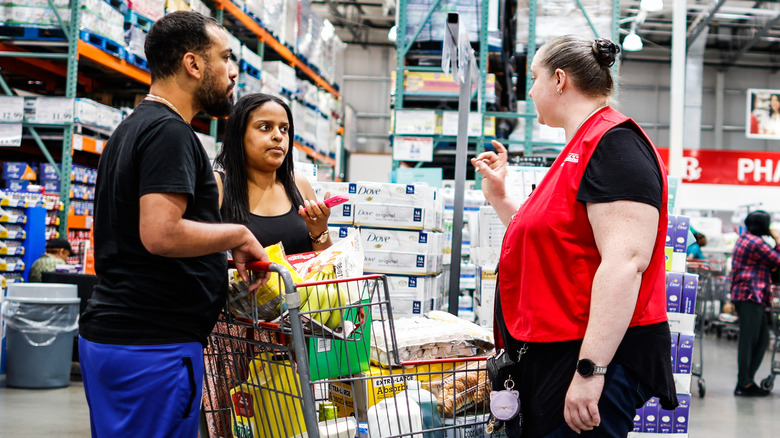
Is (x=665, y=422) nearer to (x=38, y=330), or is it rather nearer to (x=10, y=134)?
(x=38, y=330)

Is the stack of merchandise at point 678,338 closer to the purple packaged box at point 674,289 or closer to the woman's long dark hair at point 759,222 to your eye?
the purple packaged box at point 674,289

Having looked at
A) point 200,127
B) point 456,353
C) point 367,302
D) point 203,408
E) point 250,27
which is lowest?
point 203,408

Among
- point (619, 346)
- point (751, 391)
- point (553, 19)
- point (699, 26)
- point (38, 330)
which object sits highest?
point (699, 26)

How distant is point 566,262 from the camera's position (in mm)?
1771

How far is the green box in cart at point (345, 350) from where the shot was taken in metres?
1.96

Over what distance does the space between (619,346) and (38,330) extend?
19.2 ft

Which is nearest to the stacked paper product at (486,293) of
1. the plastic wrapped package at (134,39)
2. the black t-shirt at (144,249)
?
the black t-shirt at (144,249)

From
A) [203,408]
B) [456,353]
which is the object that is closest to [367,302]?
[456,353]

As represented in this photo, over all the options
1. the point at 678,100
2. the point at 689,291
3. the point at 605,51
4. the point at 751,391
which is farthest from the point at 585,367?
the point at 678,100

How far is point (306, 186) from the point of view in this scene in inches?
120

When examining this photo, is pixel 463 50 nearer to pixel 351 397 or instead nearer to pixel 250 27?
pixel 351 397

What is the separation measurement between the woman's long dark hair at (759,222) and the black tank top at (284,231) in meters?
6.34

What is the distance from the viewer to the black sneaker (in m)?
7.82

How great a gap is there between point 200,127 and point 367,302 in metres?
10.9
